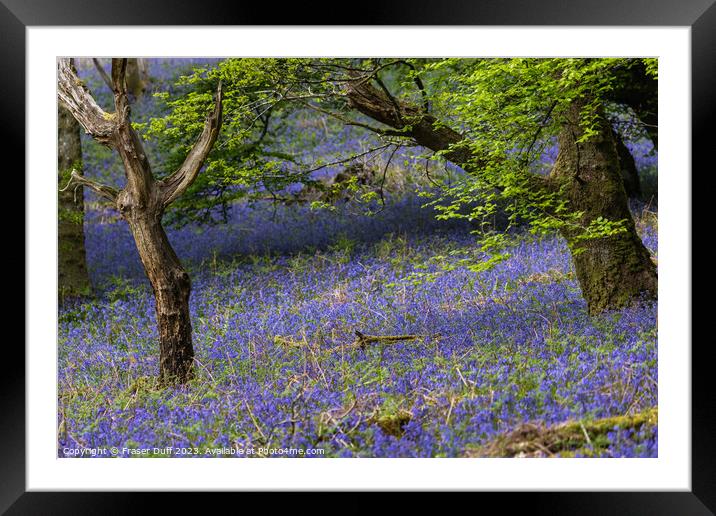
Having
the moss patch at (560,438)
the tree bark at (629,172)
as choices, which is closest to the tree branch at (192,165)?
the moss patch at (560,438)

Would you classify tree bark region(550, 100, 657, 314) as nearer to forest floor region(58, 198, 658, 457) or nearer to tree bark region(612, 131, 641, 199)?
forest floor region(58, 198, 658, 457)

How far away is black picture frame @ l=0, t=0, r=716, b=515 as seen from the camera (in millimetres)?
5164

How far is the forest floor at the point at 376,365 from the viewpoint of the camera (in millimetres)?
5488

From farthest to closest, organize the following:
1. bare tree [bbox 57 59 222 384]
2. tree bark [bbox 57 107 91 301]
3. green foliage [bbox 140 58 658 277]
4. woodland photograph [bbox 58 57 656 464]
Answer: tree bark [bbox 57 107 91 301], bare tree [bbox 57 59 222 384], green foliage [bbox 140 58 658 277], woodland photograph [bbox 58 57 656 464]

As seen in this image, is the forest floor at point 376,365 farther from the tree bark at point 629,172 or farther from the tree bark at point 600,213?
the tree bark at point 629,172

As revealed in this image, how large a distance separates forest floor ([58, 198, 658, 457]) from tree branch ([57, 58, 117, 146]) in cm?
231

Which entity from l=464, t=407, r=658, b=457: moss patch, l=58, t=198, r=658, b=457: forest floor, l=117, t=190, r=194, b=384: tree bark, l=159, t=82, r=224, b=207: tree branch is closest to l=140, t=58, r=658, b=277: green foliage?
l=159, t=82, r=224, b=207: tree branch

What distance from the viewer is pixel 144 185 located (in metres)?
6.67

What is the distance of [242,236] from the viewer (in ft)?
42.6

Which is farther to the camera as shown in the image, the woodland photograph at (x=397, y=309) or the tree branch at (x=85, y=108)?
the tree branch at (x=85, y=108)
